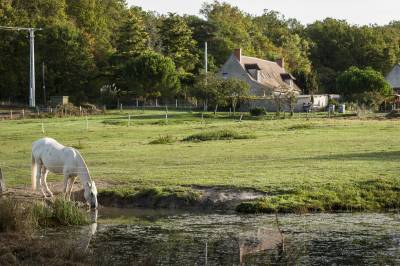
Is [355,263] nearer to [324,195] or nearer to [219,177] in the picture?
[324,195]

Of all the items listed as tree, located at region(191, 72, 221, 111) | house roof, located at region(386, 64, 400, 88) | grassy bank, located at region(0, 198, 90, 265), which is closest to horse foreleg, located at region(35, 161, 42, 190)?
grassy bank, located at region(0, 198, 90, 265)

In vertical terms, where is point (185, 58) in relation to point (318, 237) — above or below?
above

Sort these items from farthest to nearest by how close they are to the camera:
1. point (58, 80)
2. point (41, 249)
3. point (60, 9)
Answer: point (60, 9) → point (58, 80) → point (41, 249)

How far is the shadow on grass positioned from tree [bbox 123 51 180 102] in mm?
58865

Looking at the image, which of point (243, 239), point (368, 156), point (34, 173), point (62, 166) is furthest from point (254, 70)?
point (243, 239)

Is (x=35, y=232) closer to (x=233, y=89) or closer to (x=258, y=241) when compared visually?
(x=258, y=241)

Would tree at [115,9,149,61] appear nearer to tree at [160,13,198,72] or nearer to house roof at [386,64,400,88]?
tree at [160,13,198,72]

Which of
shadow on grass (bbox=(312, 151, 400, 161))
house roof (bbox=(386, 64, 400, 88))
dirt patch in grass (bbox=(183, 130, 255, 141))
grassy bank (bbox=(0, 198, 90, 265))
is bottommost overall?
grassy bank (bbox=(0, 198, 90, 265))

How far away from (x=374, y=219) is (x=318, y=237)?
3536mm

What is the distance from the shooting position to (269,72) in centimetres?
11538

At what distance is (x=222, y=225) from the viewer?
70.7 feet

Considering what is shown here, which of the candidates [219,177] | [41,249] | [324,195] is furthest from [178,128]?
[41,249]

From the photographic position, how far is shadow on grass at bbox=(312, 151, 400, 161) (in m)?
34.3

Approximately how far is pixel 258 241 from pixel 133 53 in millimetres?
81958
